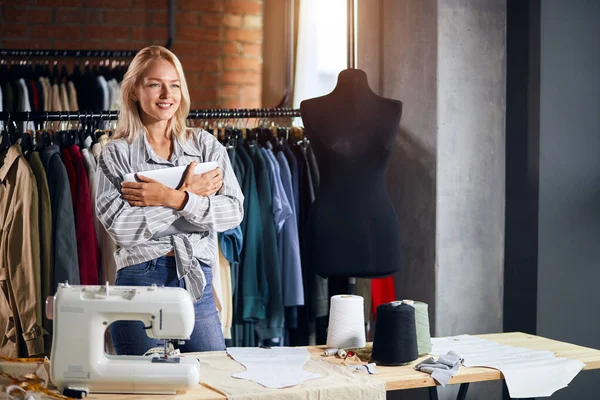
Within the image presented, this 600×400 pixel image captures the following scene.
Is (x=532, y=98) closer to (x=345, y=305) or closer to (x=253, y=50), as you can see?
(x=345, y=305)

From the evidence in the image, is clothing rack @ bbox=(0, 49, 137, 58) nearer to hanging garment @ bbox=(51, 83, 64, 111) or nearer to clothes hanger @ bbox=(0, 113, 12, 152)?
hanging garment @ bbox=(51, 83, 64, 111)

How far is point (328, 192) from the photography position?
3629 millimetres

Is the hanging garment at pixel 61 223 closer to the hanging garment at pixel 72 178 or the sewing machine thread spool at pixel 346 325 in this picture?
the hanging garment at pixel 72 178

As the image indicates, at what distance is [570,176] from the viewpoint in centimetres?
381

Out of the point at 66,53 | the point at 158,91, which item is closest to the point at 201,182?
the point at 158,91

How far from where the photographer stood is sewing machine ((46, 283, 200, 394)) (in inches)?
90.9

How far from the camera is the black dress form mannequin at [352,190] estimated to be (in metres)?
3.60

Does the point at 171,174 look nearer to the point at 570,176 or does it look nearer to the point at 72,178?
the point at 72,178

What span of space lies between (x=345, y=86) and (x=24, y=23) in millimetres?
2362

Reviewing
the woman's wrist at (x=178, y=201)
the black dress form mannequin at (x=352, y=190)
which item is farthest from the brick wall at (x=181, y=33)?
the woman's wrist at (x=178, y=201)

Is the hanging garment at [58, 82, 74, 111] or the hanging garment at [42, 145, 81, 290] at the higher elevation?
the hanging garment at [58, 82, 74, 111]

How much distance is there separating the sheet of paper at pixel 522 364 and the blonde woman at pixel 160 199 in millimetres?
821

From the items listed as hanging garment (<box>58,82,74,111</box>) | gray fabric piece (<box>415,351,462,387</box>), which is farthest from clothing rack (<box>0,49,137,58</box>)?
gray fabric piece (<box>415,351,462,387</box>)

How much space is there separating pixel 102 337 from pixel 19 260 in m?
1.37
